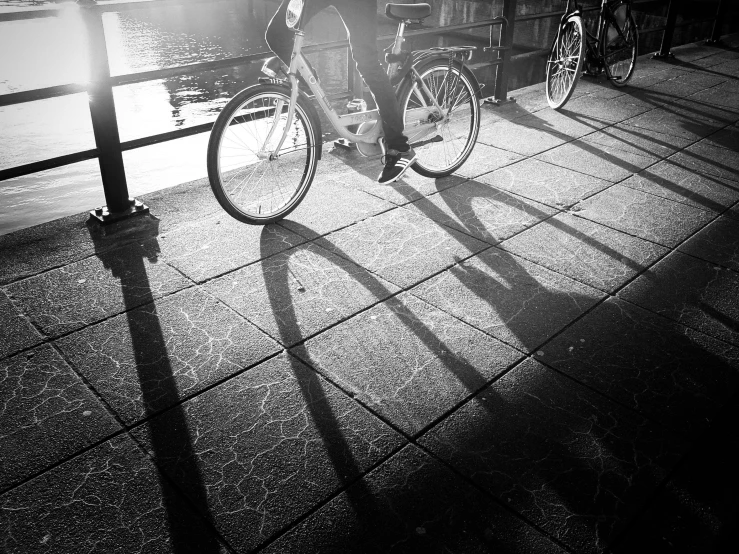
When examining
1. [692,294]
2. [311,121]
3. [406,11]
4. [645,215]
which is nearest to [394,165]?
[311,121]

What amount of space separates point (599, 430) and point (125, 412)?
1.91 meters

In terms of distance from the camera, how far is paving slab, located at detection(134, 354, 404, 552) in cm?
238

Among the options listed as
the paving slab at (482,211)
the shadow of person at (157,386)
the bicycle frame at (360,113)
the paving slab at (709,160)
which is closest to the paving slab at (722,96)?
the paving slab at (709,160)

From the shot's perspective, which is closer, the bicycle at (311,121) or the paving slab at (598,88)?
the bicycle at (311,121)

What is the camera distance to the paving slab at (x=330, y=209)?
456 centimetres

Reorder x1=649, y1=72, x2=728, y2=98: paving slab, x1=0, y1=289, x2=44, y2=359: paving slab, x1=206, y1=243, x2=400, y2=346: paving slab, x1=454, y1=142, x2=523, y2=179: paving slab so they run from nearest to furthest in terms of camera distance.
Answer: x1=0, y1=289, x2=44, y2=359: paving slab < x1=206, y1=243, x2=400, y2=346: paving slab < x1=454, y1=142, x2=523, y2=179: paving slab < x1=649, y1=72, x2=728, y2=98: paving slab

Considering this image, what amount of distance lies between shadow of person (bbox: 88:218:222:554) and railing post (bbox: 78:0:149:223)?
216 millimetres

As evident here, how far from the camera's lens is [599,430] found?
2.77m

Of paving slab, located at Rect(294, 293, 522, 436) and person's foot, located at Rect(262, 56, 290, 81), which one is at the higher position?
person's foot, located at Rect(262, 56, 290, 81)

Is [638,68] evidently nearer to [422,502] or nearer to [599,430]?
[599,430]

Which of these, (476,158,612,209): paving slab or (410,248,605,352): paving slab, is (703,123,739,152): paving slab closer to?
(476,158,612,209): paving slab

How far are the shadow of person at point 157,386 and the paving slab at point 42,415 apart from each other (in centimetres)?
21

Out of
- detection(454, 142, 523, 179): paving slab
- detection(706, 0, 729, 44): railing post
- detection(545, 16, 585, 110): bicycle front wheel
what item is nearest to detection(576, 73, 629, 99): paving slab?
detection(545, 16, 585, 110): bicycle front wheel

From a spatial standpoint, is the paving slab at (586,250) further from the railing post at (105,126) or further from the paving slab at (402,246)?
the railing post at (105,126)
